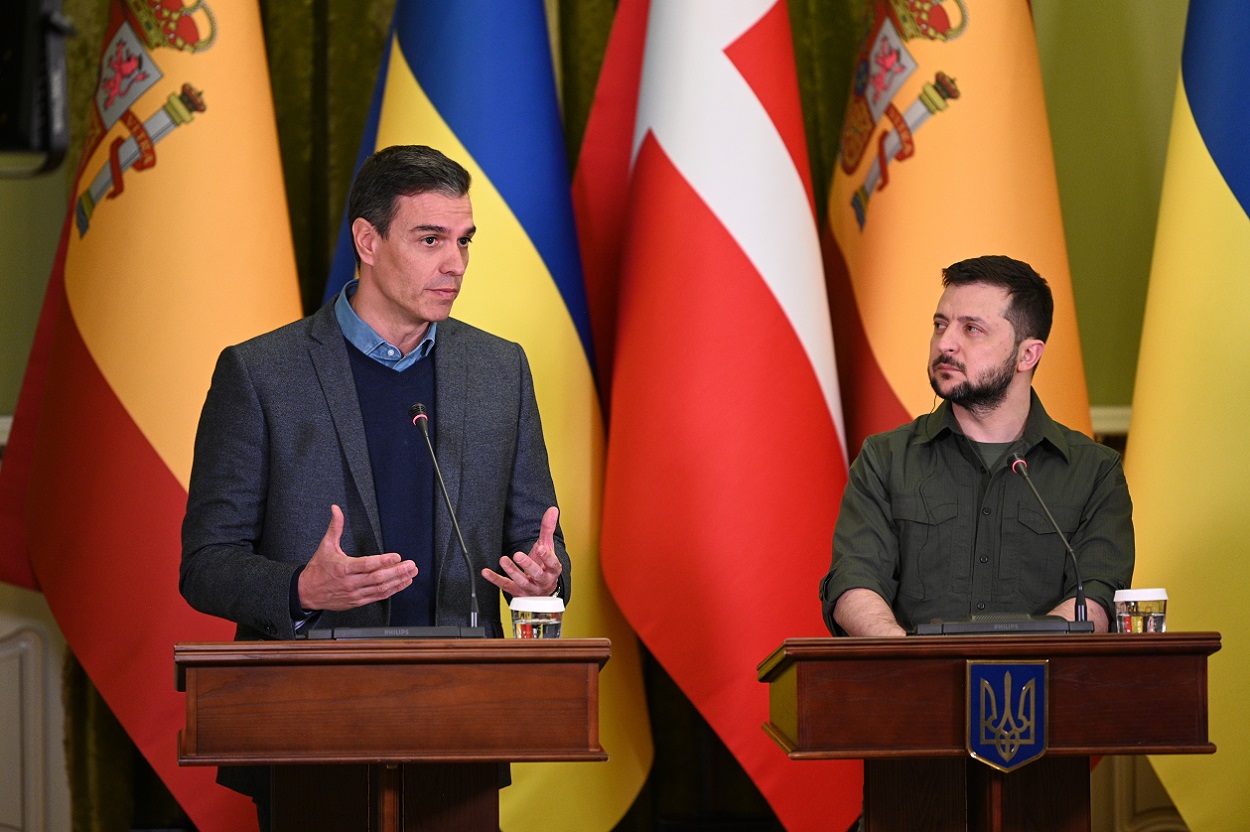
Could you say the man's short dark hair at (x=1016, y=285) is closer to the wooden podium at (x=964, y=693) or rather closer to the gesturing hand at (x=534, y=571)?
the wooden podium at (x=964, y=693)

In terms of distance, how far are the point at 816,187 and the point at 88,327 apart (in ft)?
6.53

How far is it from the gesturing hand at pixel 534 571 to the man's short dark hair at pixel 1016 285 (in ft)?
3.40

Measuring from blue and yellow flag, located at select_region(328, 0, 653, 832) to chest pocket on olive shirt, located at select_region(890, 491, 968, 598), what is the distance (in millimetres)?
894

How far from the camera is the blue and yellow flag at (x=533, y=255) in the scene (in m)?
3.41

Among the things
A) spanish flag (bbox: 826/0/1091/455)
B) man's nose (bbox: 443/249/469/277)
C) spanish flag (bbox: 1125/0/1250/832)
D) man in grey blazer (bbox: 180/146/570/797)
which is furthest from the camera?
spanish flag (bbox: 826/0/1091/455)

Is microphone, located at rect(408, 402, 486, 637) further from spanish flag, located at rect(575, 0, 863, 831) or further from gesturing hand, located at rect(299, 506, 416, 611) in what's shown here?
spanish flag, located at rect(575, 0, 863, 831)

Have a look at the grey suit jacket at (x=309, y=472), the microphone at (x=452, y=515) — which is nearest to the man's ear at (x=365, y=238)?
the grey suit jacket at (x=309, y=472)

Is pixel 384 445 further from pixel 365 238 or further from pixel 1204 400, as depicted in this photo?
pixel 1204 400

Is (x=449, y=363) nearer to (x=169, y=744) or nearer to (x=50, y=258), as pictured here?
(x=169, y=744)

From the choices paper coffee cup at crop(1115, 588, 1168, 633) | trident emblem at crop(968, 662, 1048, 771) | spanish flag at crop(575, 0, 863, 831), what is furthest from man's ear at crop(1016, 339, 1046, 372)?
trident emblem at crop(968, 662, 1048, 771)

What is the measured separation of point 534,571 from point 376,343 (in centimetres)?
53

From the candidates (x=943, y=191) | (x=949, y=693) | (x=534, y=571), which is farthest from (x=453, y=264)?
(x=943, y=191)

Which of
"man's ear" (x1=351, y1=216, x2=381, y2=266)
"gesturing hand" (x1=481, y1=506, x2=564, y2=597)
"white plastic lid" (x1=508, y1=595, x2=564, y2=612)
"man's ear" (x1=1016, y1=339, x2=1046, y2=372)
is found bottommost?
"white plastic lid" (x1=508, y1=595, x2=564, y2=612)

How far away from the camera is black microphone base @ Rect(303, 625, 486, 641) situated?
2.09m
